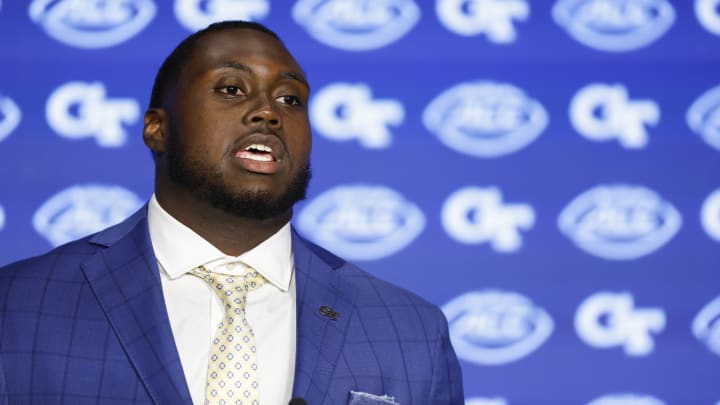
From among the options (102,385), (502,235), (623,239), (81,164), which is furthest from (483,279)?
(102,385)

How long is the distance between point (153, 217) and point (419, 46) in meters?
1.10

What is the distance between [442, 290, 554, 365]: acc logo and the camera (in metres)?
2.52

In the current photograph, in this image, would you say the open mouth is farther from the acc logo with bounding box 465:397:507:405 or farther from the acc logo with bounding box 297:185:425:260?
the acc logo with bounding box 465:397:507:405

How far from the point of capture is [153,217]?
1.70 meters

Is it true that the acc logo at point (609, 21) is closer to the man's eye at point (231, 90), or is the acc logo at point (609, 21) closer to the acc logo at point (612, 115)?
the acc logo at point (612, 115)

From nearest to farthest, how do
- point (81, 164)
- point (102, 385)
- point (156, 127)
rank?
1. point (102, 385)
2. point (156, 127)
3. point (81, 164)

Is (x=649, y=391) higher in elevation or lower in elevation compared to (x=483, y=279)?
lower

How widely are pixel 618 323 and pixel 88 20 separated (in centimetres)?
144

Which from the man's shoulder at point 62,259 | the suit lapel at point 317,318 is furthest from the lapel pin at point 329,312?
the man's shoulder at point 62,259

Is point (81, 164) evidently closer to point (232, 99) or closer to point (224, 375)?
point (232, 99)

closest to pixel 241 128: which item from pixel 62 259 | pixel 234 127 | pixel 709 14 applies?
pixel 234 127

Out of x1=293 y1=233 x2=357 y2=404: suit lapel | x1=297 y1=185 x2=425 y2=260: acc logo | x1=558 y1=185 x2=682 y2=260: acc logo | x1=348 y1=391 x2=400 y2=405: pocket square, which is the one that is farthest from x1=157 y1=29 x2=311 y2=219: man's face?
x1=558 y1=185 x2=682 y2=260: acc logo

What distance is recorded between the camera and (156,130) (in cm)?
179

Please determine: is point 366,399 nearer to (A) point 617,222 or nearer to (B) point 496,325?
(B) point 496,325
